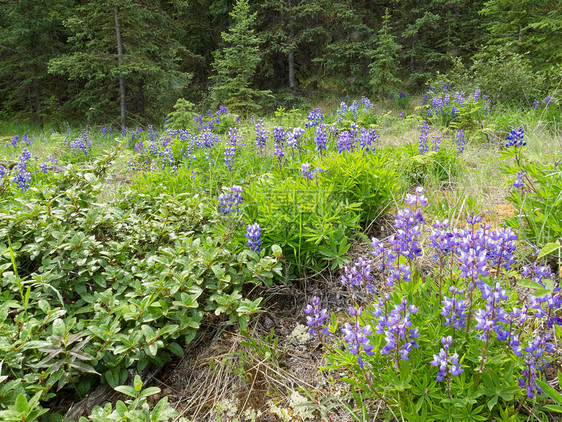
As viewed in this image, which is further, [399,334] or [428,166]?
[428,166]

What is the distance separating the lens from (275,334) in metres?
1.98

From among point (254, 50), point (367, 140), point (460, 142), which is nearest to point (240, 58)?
point (254, 50)

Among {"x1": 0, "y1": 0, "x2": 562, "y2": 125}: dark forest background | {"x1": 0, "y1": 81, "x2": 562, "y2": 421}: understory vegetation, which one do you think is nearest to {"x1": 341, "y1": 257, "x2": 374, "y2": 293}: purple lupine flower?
{"x1": 0, "y1": 81, "x2": 562, "y2": 421}: understory vegetation

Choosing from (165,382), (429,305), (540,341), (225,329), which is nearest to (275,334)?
(225,329)

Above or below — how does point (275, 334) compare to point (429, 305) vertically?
below

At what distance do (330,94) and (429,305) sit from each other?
37.0 ft

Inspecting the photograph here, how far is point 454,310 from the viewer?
1.23 metres

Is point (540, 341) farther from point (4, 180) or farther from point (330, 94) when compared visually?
point (330, 94)

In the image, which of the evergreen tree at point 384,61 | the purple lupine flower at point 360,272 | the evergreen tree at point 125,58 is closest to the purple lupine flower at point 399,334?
Result: the purple lupine flower at point 360,272

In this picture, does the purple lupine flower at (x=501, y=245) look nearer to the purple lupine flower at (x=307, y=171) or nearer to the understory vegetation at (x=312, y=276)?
the understory vegetation at (x=312, y=276)

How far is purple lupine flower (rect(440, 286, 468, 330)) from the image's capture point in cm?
120

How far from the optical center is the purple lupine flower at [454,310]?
120 cm

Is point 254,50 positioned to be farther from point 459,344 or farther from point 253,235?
point 459,344

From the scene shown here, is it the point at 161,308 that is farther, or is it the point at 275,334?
the point at 275,334
